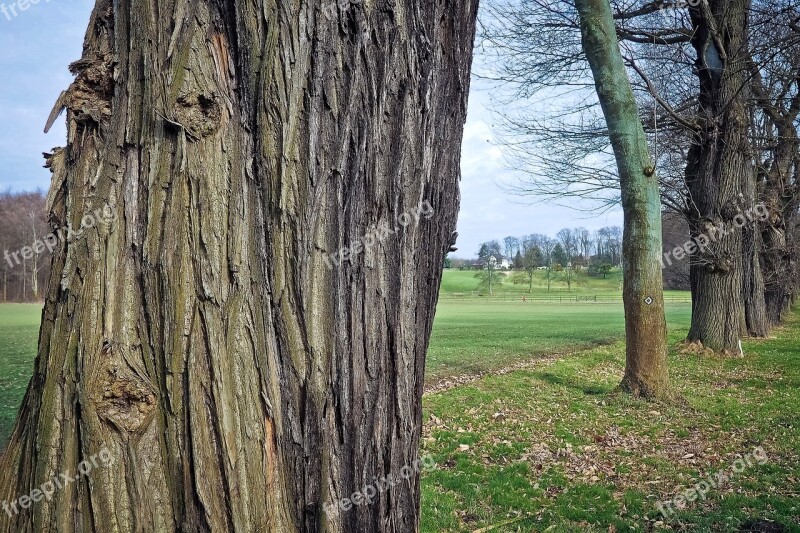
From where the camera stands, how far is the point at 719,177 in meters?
12.8

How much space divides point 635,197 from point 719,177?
21.0ft

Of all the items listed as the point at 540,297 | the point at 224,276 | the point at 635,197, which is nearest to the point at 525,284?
the point at 540,297

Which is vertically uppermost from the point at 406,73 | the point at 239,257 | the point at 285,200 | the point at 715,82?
the point at 715,82

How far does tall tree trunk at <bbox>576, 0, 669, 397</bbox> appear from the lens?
25.6 feet

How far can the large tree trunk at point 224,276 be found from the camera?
1621 mm

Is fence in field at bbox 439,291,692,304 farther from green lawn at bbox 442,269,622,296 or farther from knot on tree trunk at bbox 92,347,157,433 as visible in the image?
knot on tree trunk at bbox 92,347,157,433

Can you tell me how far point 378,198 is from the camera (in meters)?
1.86

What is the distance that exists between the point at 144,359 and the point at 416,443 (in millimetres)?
957

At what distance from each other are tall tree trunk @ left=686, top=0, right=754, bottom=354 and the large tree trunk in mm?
12565

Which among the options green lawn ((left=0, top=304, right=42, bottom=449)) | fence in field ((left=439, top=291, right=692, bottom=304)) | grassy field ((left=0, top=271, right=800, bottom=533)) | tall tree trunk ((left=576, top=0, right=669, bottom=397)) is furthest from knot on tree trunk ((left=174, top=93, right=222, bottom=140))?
fence in field ((left=439, top=291, right=692, bottom=304))

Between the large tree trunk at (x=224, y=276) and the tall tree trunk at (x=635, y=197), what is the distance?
22.3 feet

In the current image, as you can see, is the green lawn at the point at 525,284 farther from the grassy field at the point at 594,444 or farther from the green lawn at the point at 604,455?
the green lawn at the point at 604,455

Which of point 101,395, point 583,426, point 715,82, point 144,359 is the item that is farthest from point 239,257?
point 715,82

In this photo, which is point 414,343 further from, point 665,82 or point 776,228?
point 776,228
